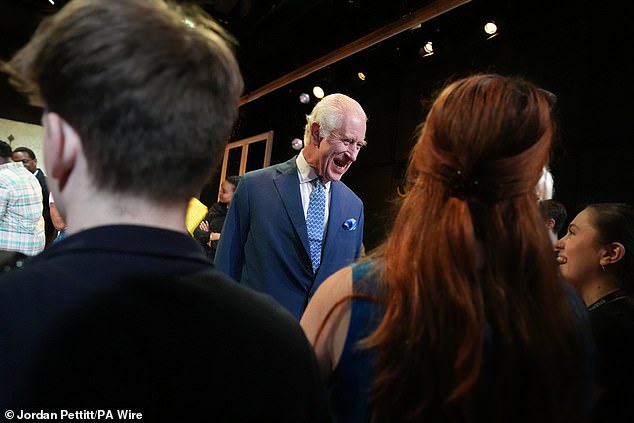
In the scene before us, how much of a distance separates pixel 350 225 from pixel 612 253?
3.74ft

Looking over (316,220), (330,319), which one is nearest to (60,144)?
(330,319)

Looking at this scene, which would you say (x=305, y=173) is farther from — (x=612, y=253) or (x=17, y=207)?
(x=17, y=207)

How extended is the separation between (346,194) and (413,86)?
3843mm

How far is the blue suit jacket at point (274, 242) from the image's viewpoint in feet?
8.09

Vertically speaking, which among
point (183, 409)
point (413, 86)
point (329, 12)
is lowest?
point (183, 409)

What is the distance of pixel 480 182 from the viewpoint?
95 centimetres

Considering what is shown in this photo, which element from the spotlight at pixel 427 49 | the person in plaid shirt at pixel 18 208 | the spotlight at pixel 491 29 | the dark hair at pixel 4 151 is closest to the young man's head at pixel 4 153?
the dark hair at pixel 4 151

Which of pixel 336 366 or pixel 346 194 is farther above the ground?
pixel 346 194

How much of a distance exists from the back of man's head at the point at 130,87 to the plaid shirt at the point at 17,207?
155 inches

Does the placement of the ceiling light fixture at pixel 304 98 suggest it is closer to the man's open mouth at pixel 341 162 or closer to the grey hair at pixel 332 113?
the grey hair at pixel 332 113

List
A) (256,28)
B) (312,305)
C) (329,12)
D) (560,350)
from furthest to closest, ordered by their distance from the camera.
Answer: (256,28) < (329,12) < (312,305) < (560,350)

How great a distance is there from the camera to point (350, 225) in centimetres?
265

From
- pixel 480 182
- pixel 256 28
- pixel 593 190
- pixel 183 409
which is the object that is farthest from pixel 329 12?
pixel 183 409

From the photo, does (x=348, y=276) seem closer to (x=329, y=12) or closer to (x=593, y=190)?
(x=593, y=190)
